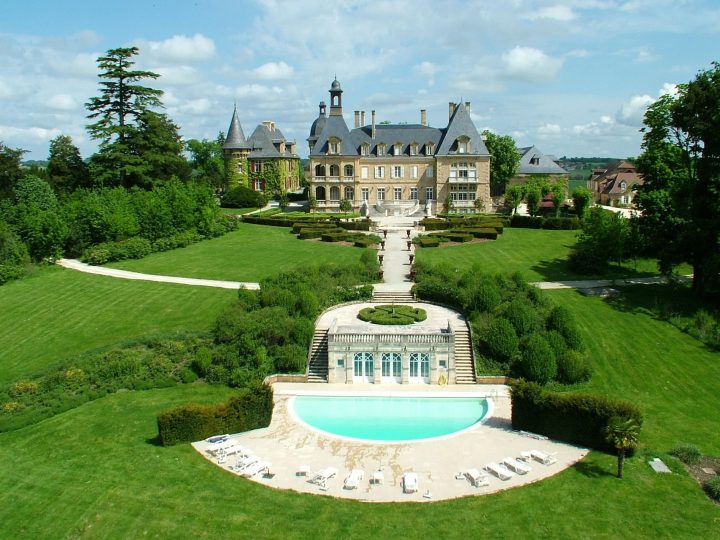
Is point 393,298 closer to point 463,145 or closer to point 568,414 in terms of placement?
point 568,414

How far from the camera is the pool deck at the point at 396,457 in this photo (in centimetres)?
2004

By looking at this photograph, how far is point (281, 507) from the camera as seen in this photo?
18938mm

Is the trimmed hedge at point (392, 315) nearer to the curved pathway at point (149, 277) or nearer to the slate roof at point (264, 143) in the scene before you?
the curved pathway at point (149, 277)

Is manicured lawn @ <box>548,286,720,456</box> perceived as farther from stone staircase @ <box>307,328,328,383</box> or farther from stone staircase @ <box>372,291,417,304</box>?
stone staircase @ <box>307,328,328,383</box>

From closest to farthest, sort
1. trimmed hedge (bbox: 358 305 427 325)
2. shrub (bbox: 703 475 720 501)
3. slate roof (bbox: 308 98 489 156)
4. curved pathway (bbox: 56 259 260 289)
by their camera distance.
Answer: shrub (bbox: 703 475 720 501), trimmed hedge (bbox: 358 305 427 325), curved pathway (bbox: 56 259 260 289), slate roof (bbox: 308 98 489 156)

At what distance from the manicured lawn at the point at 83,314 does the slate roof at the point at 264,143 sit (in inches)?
1850

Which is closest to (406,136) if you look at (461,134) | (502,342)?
(461,134)

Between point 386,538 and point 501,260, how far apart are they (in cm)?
3516

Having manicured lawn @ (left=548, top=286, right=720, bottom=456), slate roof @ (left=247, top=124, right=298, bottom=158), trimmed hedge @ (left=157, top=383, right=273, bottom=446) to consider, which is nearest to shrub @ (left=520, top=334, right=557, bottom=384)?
manicured lawn @ (left=548, top=286, right=720, bottom=456)

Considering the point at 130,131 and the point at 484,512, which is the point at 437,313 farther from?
the point at 130,131

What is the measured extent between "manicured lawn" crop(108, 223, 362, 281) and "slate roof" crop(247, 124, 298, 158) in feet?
102

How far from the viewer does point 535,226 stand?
64750 millimetres

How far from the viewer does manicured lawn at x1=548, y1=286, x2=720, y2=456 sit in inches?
981

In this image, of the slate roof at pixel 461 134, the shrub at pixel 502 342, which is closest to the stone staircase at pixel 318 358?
the shrub at pixel 502 342
